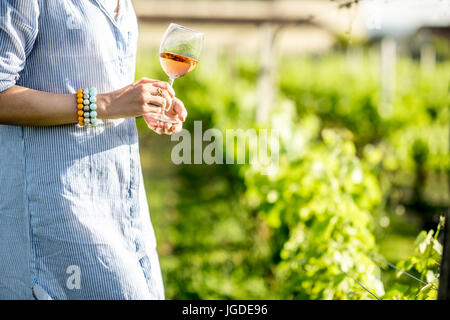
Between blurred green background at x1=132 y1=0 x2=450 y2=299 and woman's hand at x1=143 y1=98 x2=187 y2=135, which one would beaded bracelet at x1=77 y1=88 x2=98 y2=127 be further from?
blurred green background at x1=132 y1=0 x2=450 y2=299

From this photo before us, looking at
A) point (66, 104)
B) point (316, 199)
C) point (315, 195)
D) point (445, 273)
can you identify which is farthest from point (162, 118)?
point (315, 195)

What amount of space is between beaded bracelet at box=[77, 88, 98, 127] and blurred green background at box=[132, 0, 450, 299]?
3.83 ft

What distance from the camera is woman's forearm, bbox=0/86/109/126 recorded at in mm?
1325

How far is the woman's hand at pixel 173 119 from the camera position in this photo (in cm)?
164

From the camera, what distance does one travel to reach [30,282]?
1407mm

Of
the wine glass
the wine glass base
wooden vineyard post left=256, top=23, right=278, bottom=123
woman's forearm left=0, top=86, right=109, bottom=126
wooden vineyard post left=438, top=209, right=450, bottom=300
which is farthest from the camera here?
wooden vineyard post left=256, top=23, right=278, bottom=123

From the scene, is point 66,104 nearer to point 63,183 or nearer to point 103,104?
point 103,104

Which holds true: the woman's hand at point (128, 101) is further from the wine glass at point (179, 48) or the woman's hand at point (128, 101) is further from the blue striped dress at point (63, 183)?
the wine glass at point (179, 48)

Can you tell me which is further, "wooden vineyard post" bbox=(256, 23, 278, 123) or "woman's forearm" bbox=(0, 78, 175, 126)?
"wooden vineyard post" bbox=(256, 23, 278, 123)

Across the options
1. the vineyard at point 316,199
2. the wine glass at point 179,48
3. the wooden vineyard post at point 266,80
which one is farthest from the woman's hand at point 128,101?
the wooden vineyard post at point 266,80

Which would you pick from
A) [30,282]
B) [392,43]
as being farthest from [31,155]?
[392,43]

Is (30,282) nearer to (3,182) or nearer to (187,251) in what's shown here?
(3,182)

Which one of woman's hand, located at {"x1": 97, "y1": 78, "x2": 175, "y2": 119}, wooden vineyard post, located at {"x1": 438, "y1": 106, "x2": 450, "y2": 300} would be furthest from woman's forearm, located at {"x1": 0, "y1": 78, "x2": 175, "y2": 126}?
wooden vineyard post, located at {"x1": 438, "y1": 106, "x2": 450, "y2": 300}

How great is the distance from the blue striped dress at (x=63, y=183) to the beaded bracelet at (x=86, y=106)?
0.23 ft
